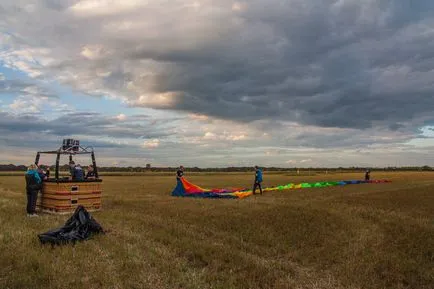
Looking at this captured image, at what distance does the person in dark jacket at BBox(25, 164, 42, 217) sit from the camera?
19.5 metres

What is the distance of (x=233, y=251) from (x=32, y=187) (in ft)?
37.7

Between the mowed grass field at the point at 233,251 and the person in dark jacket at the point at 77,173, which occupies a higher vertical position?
the person in dark jacket at the point at 77,173

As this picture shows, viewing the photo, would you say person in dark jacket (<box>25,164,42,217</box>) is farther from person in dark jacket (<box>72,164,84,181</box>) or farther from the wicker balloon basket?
person in dark jacket (<box>72,164,84,181</box>)

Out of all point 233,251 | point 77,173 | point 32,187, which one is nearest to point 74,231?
point 233,251

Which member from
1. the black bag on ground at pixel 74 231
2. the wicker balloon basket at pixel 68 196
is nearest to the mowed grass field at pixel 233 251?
the black bag on ground at pixel 74 231

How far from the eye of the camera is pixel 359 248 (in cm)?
1339

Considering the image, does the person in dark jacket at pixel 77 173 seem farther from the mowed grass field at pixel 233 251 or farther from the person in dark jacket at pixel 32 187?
the mowed grass field at pixel 233 251

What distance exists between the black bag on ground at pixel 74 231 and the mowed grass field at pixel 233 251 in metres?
0.37

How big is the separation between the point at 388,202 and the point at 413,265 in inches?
509

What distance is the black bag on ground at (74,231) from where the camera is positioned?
12.4 meters

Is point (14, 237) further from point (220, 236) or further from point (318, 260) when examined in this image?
point (318, 260)

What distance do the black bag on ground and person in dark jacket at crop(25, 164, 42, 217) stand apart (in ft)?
22.1

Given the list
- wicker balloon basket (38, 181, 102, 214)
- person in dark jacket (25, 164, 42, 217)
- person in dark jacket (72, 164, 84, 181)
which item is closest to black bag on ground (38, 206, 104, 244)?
person in dark jacket (25, 164, 42, 217)

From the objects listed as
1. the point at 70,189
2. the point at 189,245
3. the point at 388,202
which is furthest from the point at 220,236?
the point at 388,202
